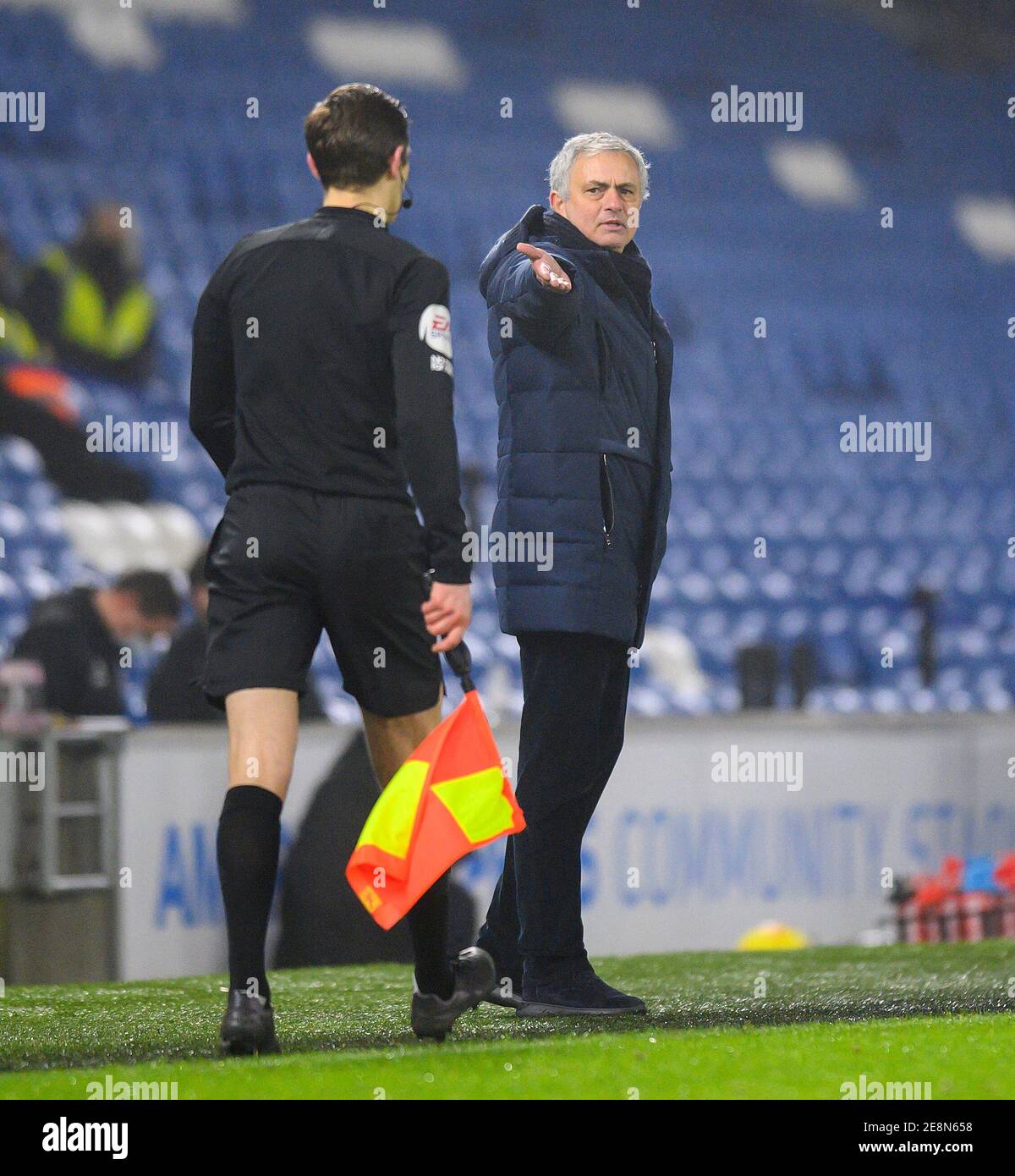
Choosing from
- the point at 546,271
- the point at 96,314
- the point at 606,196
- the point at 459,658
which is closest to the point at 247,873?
the point at 459,658

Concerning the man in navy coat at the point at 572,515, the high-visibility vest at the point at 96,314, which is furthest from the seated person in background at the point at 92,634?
the man in navy coat at the point at 572,515

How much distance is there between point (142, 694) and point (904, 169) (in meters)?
4.95

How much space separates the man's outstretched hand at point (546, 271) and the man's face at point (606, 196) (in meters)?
0.26

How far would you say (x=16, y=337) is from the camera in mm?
7340

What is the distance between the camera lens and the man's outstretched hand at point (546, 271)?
300 centimetres

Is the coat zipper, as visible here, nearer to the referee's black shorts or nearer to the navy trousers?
the navy trousers

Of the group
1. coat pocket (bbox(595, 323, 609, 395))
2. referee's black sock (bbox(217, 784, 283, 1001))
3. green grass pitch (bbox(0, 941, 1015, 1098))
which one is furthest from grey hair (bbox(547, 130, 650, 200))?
green grass pitch (bbox(0, 941, 1015, 1098))

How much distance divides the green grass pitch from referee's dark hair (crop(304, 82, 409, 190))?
50.6 inches

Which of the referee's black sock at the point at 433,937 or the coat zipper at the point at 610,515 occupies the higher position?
the coat zipper at the point at 610,515

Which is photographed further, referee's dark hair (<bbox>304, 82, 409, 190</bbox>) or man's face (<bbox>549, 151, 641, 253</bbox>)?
man's face (<bbox>549, 151, 641, 253</bbox>)

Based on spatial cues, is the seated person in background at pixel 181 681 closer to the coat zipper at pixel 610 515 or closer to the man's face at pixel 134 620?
the man's face at pixel 134 620

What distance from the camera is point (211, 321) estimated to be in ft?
9.09

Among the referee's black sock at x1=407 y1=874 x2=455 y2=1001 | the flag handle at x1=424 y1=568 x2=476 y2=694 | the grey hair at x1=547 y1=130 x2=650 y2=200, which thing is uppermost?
the grey hair at x1=547 y1=130 x2=650 y2=200

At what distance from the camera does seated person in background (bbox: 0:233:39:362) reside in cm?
731
